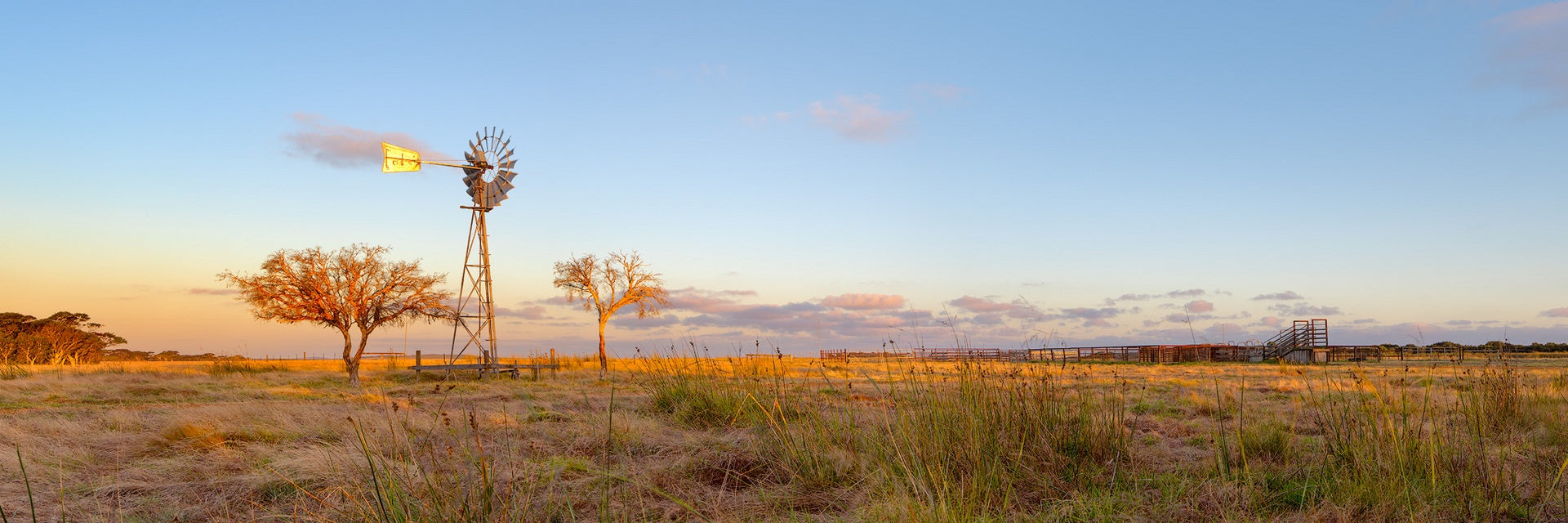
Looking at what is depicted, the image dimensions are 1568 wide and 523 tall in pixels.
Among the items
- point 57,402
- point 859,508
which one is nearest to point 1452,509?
point 859,508

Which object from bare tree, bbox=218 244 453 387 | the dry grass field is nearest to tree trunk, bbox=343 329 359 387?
bare tree, bbox=218 244 453 387

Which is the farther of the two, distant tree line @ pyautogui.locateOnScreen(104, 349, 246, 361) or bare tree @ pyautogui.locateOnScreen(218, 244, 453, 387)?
distant tree line @ pyautogui.locateOnScreen(104, 349, 246, 361)

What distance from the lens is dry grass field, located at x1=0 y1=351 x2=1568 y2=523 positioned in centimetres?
474

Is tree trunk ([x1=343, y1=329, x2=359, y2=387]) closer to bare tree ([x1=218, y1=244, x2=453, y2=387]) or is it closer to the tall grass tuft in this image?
bare tree ([x1=218, y1=244, x2=453, y2=387])

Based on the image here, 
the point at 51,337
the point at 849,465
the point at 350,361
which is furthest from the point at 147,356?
the point at 849,465

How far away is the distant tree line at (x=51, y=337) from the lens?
3888cm

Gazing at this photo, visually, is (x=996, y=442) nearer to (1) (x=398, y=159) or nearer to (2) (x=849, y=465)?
(2) (x=849, y=465)

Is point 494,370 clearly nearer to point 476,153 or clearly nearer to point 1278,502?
point 476,153

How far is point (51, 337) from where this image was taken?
42531 millimetres

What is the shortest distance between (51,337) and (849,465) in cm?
5290

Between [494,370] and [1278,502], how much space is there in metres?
23.2

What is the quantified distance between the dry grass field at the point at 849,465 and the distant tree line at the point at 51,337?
39522mm

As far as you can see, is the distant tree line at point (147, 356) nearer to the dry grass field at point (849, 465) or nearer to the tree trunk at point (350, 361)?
the tree trunk at point (350, 361)

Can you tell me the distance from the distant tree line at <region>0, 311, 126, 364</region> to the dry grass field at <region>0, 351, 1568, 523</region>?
39522mm
